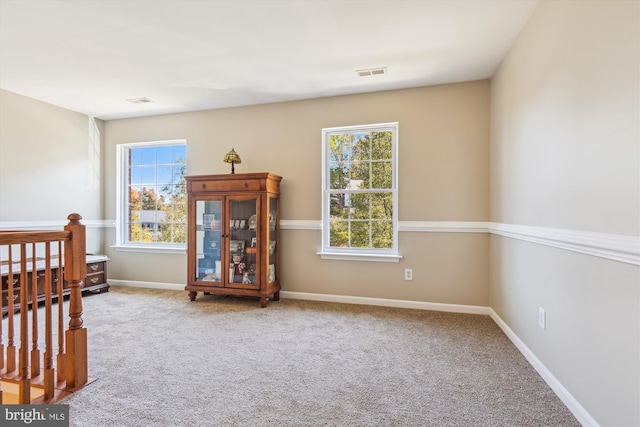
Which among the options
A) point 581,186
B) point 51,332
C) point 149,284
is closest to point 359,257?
point 581,186

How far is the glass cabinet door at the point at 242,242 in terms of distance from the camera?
375 centimetres

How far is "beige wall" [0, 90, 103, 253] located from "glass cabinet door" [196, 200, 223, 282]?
1.92 m

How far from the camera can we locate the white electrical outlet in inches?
81.7

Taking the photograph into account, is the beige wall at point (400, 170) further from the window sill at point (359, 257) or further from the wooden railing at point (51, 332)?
the wooden railing at point (51, 332)

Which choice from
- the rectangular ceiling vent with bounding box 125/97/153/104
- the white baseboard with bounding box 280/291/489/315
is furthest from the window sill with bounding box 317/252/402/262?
the rectangular ceiling vent with bounding box 125/97/153/104

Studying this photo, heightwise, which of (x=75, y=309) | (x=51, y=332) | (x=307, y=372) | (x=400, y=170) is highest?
(x=400, y=170)

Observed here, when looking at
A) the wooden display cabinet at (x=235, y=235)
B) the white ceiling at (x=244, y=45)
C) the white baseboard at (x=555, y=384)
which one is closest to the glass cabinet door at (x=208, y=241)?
the wooden display cabinet at (x=235, y=235)

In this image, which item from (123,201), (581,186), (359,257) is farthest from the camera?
(123,201)

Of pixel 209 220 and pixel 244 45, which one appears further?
pixel 209 220

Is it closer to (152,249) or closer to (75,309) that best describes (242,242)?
(152,249)

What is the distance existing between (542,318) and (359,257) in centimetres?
191

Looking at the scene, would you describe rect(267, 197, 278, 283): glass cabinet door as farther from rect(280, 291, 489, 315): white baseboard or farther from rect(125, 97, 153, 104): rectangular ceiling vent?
rect(125, 97, 153, 104): rectangular ceiling vent

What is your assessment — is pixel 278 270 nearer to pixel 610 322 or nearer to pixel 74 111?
pixel 610 322

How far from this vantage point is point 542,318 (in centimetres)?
211
